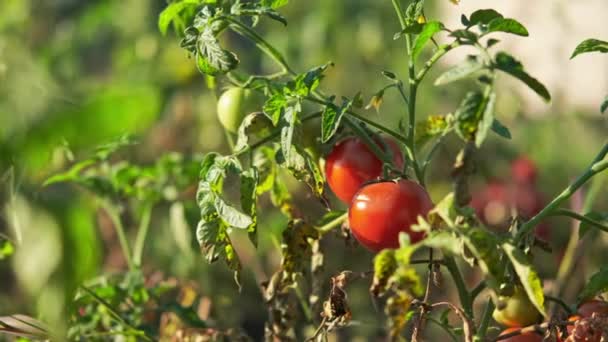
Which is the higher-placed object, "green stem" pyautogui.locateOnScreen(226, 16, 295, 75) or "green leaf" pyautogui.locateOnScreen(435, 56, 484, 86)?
"green stem" pyautogui.locateOnScreen(226, 16, 295, 75)

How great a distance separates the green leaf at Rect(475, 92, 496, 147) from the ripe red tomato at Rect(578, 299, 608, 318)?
0.29m

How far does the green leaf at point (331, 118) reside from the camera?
31.6 inches

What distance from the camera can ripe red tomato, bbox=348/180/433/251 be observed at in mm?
829

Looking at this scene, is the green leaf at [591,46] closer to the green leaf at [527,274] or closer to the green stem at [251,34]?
the green leaf at [527,274]

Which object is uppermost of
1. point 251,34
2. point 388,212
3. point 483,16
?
point 251,34

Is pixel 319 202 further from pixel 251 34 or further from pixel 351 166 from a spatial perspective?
pixel 251 34

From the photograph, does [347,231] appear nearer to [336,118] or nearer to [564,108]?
[336,118]

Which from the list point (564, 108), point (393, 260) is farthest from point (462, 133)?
point (564, 108)

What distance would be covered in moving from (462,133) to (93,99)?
32 centimetres

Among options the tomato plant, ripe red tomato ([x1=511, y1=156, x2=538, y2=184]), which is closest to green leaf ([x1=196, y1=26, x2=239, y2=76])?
the tomato plant

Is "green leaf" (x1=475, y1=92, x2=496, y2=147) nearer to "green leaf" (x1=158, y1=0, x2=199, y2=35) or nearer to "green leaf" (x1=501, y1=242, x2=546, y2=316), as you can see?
"green leaf" (x1=501, y1=242, x2=546, y2=316)

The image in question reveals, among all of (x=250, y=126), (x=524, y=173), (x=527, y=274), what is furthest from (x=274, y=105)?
(x=524, y=173)

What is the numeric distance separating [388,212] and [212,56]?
0.20 m

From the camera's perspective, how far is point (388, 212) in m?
0.82
